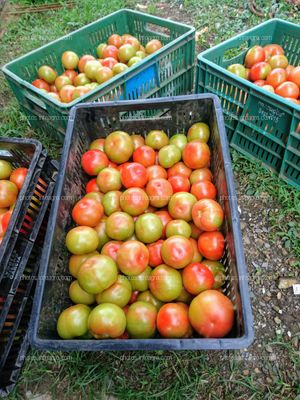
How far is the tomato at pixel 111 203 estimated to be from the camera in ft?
6.99

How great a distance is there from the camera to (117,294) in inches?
68.7

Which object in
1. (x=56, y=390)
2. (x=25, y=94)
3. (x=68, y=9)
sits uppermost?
(x=25, y=94)

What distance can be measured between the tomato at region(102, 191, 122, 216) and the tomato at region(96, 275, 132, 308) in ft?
1.62

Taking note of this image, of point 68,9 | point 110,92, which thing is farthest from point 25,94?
point 68,9

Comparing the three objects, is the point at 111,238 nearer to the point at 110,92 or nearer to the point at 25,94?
the point at 110,92

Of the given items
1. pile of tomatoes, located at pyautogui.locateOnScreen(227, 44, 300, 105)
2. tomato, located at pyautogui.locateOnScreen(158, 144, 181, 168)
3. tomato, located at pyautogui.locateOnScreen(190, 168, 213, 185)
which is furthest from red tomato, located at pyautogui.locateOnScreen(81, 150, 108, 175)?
pile of tomatoes, located at pyautogui.locateOnScreen(227, 44, 300, 105)

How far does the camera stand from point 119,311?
65.4 inches

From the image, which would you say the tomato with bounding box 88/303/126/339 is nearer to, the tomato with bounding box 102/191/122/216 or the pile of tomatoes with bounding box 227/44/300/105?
the tomato with bounding box 102/191/122/216

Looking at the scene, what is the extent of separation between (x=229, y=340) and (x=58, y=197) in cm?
118

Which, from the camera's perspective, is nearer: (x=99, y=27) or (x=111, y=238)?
(x=111, y=238)

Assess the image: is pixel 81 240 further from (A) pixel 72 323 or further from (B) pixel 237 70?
(B) pixel 237 70

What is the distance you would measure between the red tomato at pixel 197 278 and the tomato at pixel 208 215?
23 cm

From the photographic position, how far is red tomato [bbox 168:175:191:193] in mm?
2197

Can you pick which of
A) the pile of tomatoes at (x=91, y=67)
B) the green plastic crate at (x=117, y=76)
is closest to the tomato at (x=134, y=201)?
the green plastic crate at (x=117, y=76)
